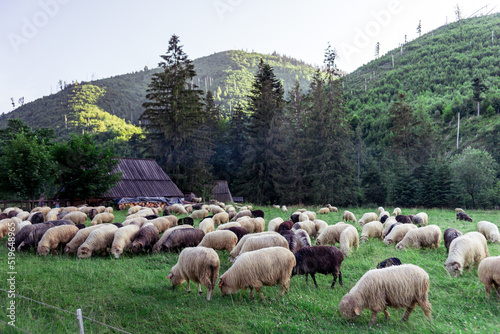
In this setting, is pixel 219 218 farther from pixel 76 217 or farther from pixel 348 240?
pixel 348 240

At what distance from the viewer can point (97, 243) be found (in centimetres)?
1099

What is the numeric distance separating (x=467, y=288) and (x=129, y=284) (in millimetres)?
7764

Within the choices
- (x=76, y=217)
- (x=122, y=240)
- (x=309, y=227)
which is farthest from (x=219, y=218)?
(x=76, y=217)

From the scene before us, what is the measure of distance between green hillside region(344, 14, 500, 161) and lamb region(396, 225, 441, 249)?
144 ft

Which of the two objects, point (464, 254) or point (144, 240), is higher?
point (464, 254)

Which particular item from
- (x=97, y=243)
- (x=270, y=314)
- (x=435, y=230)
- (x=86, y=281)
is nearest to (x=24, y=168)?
(x=97, y=243)

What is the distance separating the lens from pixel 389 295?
5613mm

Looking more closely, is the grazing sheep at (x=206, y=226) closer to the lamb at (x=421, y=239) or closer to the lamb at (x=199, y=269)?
the lamb at (x=199, y=269)

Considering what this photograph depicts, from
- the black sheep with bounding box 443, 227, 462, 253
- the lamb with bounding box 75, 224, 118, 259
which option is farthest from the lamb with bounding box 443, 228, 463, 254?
the lamb with bounding box 75, 224, 118, 259

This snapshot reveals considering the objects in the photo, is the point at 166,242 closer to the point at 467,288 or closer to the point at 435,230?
the point at 467,288

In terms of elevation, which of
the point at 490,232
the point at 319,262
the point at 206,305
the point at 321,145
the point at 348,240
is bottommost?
the point at 206,305

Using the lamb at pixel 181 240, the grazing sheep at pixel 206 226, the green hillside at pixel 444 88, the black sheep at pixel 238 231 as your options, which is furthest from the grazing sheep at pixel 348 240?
the green hillside at pixel 444 88

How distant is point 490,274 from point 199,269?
20.1 feet

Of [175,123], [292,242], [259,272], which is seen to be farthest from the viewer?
[175,123]
